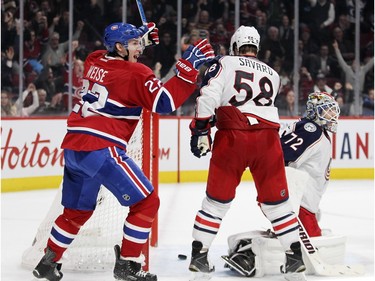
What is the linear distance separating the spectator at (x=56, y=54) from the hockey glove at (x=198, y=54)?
5993 millimetres

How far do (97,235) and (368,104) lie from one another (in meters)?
6.44

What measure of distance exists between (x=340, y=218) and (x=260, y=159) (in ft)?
9.54

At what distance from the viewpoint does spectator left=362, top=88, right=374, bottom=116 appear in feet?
34.6

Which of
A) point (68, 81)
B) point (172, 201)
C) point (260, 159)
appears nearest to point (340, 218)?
point (172, 201)

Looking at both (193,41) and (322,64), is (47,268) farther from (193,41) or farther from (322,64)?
(322,64)

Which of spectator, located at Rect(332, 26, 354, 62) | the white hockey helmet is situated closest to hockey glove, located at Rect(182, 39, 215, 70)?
the white hockey helmet

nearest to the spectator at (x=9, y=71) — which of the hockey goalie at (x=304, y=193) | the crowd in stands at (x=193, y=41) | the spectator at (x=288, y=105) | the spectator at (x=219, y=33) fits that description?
the crowd in stands at (x=193, y=41)

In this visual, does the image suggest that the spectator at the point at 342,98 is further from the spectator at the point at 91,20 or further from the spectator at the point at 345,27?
the spectator at the point at 91,20

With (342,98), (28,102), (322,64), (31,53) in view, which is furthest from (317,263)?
(322,64)

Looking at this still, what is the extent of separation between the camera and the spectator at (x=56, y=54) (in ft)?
32.8

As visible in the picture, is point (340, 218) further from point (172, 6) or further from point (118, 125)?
point (172, 6)

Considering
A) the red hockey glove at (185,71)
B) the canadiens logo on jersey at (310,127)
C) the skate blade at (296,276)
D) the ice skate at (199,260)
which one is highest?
the red hockey glove at (185,71)

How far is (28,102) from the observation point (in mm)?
9586

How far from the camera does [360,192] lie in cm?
873
